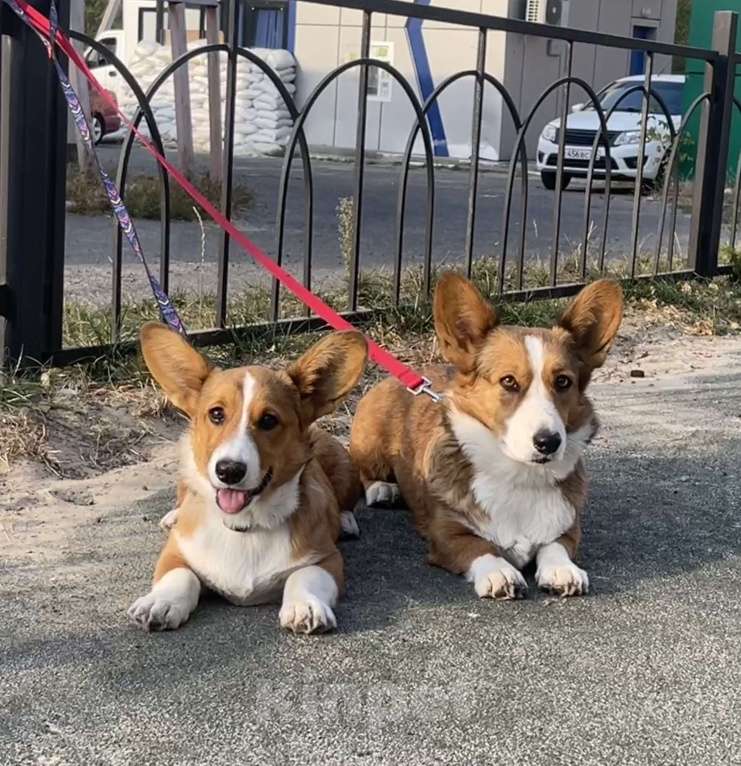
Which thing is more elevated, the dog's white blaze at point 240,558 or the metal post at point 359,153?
the metal post at point 359,153

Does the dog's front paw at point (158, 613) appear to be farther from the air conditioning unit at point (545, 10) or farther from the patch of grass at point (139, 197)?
the air conditioning unit at point (545, 10)

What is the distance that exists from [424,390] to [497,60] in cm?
2106

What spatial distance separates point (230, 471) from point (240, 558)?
338mm

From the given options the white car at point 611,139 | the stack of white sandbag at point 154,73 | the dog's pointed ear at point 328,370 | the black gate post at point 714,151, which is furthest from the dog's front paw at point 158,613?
the stack of white sandbag at point 154,73

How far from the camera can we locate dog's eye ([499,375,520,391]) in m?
3.47

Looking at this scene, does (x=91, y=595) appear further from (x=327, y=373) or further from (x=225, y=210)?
(x=225, y=210)

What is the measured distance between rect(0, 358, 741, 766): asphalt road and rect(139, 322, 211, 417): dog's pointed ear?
581 mm

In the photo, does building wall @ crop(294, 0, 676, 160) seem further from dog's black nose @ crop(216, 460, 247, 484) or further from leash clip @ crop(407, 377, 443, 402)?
dog's black nose @ crop(216, 460, 247, 484)

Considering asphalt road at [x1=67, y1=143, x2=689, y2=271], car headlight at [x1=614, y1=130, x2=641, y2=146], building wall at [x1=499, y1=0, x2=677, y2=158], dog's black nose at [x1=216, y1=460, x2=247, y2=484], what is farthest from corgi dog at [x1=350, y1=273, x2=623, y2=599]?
building wall at [x1=499, y1=0, x2=677, y2=158]

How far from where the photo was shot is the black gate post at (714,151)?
839 cm

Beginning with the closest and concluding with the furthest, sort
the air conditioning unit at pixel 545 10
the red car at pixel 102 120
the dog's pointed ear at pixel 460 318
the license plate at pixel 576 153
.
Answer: the dog's pointed ear at pixel 460 318 → the license plate at pixel 576 153 → the red car at pixel 102 120 → the air conditioning unit at pixel 545 10

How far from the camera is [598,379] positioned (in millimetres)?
6340

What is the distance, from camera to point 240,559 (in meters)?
3.22

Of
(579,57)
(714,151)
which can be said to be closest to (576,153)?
(714,151)
